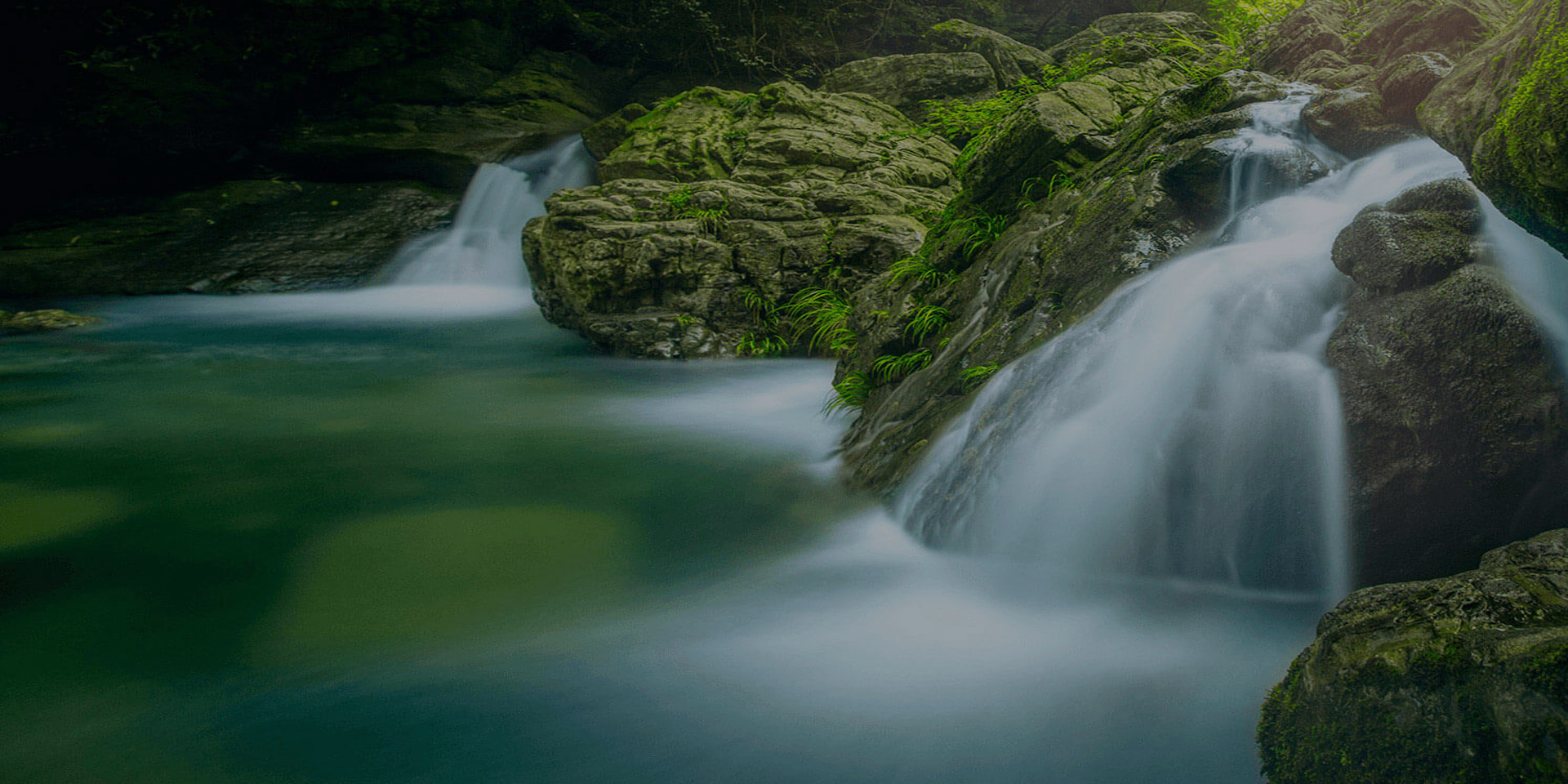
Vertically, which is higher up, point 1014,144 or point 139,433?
point 1014,144

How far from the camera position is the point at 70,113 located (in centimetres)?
1254

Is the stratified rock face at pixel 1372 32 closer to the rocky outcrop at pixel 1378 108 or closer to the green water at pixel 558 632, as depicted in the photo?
the rocky outcrop at pixel 1378 108

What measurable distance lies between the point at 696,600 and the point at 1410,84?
3.99 metres

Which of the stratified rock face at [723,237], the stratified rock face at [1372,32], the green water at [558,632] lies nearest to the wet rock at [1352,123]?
the stratified rock face at [1372,32]

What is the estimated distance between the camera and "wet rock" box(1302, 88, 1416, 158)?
144 inches

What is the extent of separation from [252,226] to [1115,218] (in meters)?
13.9

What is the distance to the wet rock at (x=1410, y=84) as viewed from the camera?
3562 millimetres

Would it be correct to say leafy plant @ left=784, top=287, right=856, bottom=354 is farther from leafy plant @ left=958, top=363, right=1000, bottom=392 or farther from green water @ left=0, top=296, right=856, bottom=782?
leafy plant @ left=958, top=363, right=1000, bottom=392

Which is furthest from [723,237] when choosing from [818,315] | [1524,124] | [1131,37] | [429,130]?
[429,130]

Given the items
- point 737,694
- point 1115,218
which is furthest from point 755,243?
point 737,694

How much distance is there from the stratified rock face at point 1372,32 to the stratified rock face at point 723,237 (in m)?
3.28

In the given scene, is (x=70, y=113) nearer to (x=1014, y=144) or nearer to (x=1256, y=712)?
(x=1014, y=144)

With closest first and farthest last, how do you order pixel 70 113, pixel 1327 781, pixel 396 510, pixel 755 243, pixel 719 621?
pixel 1327 781
pixel 719 621
pixel 396 510
pixel 755 243
pixel 70 113

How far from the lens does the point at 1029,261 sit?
4.32 metres
